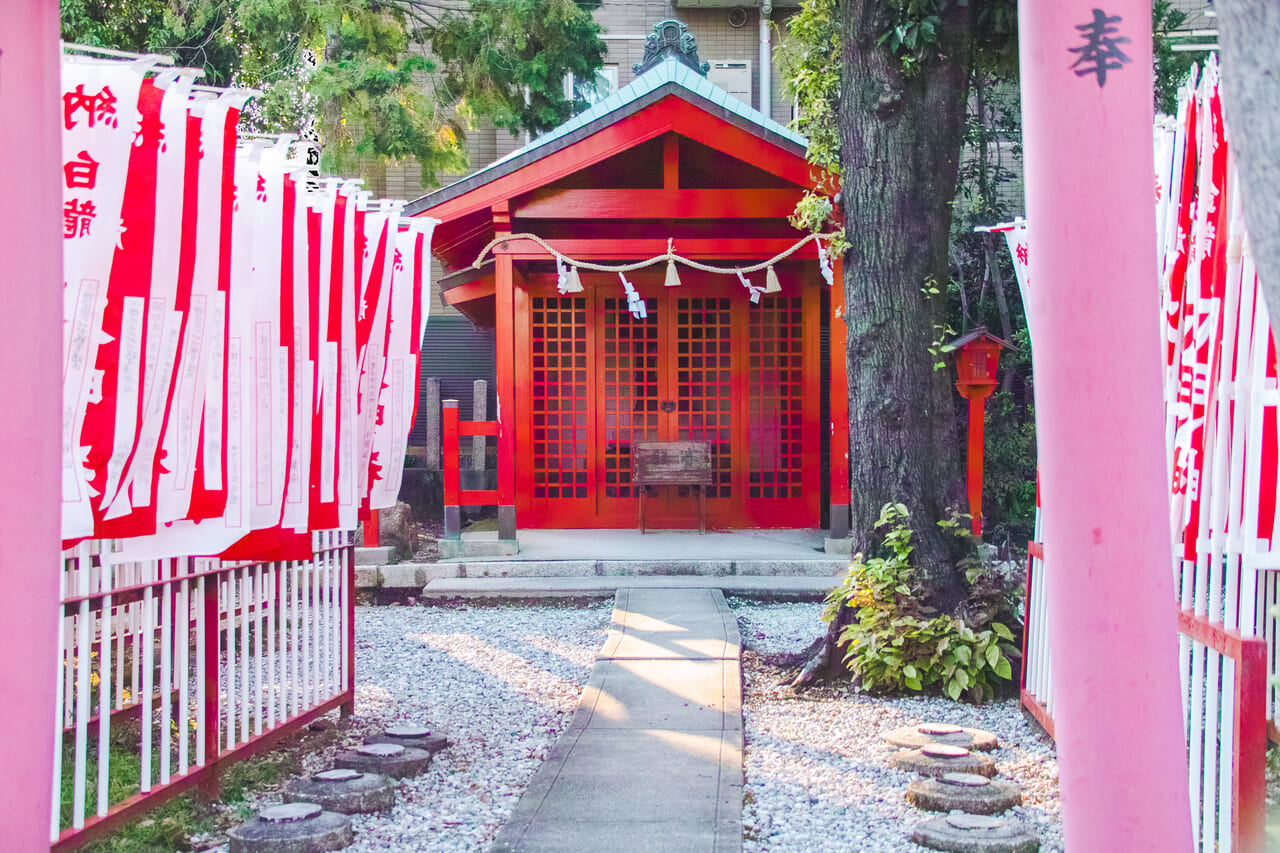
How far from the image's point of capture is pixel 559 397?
12102 millimetres

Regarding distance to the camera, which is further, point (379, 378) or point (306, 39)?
point (306, 39)

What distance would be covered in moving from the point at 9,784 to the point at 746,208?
9373 millimetres

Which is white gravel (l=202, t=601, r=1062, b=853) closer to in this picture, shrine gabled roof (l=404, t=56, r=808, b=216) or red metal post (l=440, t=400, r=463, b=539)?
red metal post (l=440, t=400, r=463, b=539)

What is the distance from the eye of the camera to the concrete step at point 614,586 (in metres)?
9.58

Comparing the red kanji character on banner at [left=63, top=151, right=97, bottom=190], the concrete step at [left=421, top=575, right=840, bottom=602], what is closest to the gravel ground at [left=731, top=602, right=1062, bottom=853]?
the concrete step at [left=421, top=575, right=840, bottom=602]

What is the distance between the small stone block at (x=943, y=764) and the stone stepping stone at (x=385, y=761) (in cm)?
229

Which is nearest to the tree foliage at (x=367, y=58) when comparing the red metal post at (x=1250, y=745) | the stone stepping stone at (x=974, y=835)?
the stone stepping stone at (x=974, y=835)

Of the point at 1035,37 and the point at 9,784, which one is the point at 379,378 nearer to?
the point at 9,784

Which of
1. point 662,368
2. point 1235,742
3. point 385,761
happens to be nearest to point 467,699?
point 385,761

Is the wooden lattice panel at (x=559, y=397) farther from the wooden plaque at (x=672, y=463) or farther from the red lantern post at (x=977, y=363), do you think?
the red lantern post at (x=977, y=363)

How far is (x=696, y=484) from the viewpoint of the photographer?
38.0 feet

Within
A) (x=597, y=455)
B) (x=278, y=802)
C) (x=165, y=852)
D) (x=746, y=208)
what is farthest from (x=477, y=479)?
(x=165, y=852)

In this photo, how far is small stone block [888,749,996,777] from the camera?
485 centimetres

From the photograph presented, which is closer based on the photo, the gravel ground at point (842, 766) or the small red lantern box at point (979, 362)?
the gravel ground at point (842, 766)
